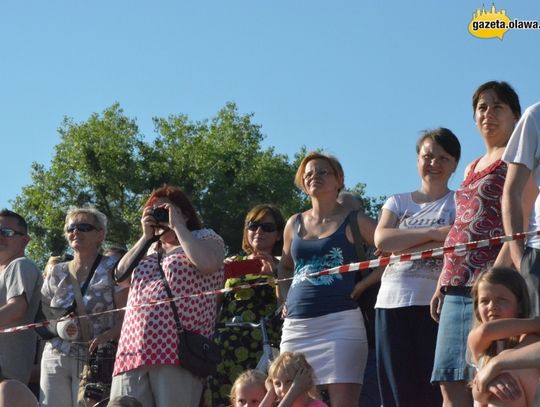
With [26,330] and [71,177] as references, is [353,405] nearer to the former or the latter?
[26,330]

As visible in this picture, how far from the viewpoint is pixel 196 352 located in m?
7.09

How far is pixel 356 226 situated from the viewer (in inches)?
278

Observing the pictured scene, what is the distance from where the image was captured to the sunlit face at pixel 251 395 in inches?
261

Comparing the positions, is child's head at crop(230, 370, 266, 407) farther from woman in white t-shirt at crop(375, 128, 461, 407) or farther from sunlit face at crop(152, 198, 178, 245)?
sunlit face at crop(152, 198, 178, 245)

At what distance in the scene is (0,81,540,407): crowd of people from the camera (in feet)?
17.4

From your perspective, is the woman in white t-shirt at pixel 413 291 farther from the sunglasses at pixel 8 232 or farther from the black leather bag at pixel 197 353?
the sunglasses at pixel 8 232

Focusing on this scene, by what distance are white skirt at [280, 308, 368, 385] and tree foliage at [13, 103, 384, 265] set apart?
37.0m

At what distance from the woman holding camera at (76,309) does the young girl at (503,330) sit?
3.51m

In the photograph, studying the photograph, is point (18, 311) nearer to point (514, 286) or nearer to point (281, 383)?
point (281, 383)

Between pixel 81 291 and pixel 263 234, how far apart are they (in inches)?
50.9

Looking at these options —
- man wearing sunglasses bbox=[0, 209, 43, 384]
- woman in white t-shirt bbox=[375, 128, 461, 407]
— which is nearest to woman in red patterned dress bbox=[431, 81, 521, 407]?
woman in white t-shirt bbox=[375, 128, 461, 407]

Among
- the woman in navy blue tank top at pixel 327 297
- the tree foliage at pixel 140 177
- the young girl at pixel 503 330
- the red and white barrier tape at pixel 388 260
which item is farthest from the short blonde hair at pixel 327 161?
the tree foliage at pixel 140 177

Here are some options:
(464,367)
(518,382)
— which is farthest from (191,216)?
(518,382)

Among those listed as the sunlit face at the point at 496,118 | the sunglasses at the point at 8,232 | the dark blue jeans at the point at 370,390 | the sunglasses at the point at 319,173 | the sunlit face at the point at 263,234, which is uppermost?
the sunlit face at the point at 496,118
